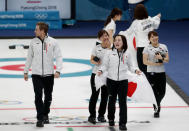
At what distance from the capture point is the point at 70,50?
17.7 m

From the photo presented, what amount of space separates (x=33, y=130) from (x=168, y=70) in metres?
6.69

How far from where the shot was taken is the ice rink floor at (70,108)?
864 cm

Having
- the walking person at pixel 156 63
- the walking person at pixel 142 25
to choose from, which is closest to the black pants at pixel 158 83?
the walking person at pixel 156 63

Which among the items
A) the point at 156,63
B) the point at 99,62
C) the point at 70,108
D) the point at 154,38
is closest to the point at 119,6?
the point at 70,108

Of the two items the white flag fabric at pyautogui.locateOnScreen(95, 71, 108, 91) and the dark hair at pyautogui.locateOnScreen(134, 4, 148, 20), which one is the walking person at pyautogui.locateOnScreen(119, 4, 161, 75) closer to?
the dark hair at pyautogui.locateOnScreen(134, 4, 148, 20)

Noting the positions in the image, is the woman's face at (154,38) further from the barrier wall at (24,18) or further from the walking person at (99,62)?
the barrier wall at (24,18)

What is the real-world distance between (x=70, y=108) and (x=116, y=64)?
6.84ft

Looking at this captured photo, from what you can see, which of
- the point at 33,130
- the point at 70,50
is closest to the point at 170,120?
the point at 33,130

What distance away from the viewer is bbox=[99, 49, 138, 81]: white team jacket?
822cm

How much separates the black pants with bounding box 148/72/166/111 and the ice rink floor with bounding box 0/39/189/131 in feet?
1.46

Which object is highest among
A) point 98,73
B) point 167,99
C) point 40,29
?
point 40,29

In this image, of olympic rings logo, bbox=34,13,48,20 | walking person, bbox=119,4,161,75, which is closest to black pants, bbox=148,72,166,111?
walking person, bbox=119,4,161,75

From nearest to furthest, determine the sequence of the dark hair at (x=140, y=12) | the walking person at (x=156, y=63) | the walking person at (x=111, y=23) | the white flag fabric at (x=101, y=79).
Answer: the white flag fabric at (x=101, y=79), the walking person at (x=156, y=63), the dark hair at (x=140, y=12), the walking person at (x=111, y=23)

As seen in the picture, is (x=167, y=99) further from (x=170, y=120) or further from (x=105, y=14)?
(x=105, y=14)
